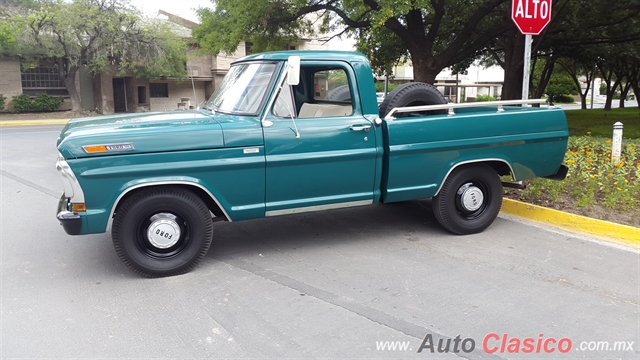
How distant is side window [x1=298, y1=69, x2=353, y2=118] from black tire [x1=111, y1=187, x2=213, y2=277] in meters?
1.61

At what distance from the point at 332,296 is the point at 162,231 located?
1.66m

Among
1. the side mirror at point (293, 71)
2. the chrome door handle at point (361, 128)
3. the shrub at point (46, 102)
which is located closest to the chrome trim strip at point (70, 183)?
the side mirror at point (293, 71)

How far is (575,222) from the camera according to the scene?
6184 millimetres

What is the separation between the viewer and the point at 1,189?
885 cm

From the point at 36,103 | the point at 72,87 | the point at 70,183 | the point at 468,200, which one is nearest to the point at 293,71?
the point at 70,183

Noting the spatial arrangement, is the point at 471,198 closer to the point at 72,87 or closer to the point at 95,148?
the point at 95,148

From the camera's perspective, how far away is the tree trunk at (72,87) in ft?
101

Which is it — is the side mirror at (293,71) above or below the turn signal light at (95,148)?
above

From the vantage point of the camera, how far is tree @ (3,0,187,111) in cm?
2772

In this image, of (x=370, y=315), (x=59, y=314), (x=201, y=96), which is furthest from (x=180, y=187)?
(x=201, y=96)

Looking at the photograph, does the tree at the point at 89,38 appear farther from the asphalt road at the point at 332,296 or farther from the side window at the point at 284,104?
the side window at the point at 284,104

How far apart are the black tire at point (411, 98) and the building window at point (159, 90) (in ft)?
117

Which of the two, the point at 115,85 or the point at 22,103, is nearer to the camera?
the point at 22,103

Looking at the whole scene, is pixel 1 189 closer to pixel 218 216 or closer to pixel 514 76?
pixel 218 216
